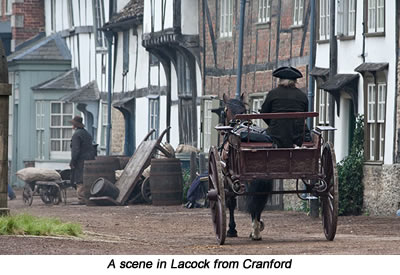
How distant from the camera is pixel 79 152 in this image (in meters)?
34.2

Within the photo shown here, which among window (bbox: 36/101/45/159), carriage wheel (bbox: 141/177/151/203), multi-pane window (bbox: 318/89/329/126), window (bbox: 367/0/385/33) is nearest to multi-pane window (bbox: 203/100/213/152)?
carriage wheel (bbox: 141/177/151/203)

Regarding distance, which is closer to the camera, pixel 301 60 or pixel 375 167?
pixel 375 167

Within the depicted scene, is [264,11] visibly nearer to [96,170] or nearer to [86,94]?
[96,170]

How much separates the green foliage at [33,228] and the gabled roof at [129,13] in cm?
2261

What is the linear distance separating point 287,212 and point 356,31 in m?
4.10

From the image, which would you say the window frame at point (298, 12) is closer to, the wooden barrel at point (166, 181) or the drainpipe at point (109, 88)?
the wooden barrel at point (166, 181)

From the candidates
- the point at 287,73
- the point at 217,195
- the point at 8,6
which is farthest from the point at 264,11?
the point at 8,6

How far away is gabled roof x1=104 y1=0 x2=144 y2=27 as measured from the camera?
135 ft

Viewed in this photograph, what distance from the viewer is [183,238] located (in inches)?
757

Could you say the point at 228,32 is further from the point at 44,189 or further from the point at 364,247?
the point at 364,247

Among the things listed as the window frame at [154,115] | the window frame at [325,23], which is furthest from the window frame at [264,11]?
the window frame at [154,115]

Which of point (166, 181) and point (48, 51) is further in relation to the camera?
point (48, 51)

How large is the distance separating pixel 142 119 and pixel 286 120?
24401mm

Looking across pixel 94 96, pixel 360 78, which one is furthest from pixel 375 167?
pixel 94 96
